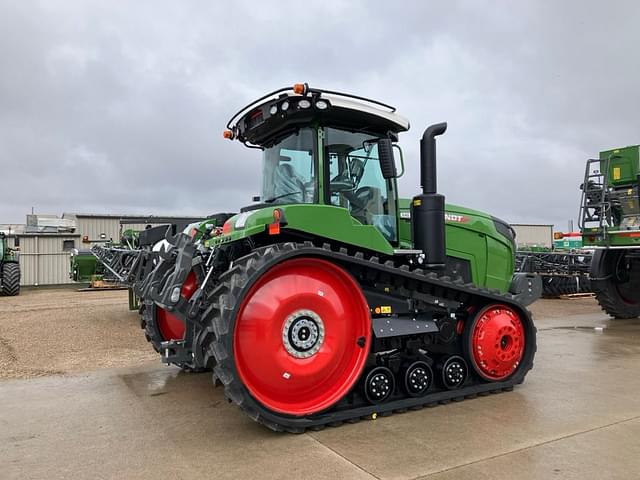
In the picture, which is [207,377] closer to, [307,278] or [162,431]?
[162,431]

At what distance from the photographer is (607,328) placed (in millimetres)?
9789

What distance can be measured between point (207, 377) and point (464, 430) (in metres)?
3.24

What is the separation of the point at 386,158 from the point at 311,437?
269 centimetres

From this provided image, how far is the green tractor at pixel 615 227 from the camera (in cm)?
1040

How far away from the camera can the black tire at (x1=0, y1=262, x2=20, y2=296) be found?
64.8 feet

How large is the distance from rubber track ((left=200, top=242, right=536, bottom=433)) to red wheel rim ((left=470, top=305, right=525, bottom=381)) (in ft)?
1.16

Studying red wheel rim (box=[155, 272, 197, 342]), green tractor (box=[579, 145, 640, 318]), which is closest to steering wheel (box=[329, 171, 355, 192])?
red wheel rim (box=[155, 272, 197, 342])

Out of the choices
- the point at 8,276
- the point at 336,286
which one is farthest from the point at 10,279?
the point at 336,286

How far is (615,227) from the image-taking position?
10484mm

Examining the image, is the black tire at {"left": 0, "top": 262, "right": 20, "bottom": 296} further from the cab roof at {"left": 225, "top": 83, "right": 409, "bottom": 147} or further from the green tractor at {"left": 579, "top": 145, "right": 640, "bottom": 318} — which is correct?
the green tractor at {"left": 579, "top": 145, "right": 640, "bottom": 318}

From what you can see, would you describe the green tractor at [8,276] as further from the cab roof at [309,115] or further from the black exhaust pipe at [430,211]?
the black exhaust pipe at [430,211]

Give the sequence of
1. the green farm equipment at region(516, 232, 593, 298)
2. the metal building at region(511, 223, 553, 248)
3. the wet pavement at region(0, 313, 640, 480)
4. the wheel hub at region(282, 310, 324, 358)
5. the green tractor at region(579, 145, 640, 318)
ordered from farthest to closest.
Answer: the metal building at region(511, 223, 553, 248) → the green farm equipment at region(516, 232, 593, 298) → the green tractor at region(579, 145, 640, 318) → the wheel hub at region(282, 310, 324, 358) → the wet pavement at region(0, 313, 640, 480)

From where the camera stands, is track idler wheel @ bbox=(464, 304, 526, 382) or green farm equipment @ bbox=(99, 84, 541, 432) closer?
green farm equipment @ bbox=(99, 84, 541, 432)

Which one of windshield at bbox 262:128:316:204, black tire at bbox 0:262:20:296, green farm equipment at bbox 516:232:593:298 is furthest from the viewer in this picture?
black tire at bbox 0:262:20:296
